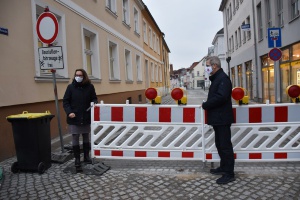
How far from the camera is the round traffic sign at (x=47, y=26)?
18.2 feet

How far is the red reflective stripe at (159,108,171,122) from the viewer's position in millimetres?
5027

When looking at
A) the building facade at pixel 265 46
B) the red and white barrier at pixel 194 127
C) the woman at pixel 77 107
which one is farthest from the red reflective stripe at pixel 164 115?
the building facade at pixel 265 46

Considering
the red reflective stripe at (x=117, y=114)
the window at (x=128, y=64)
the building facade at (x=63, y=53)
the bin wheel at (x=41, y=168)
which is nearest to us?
the bin wheel at (x=41, y=168)

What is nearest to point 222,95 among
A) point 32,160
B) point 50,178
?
point 50,178

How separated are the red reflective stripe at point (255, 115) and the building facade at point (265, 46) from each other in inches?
186

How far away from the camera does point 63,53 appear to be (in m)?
8.91

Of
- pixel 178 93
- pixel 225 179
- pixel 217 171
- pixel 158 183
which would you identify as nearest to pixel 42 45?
pixel 178 93

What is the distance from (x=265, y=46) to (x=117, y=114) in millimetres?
13372

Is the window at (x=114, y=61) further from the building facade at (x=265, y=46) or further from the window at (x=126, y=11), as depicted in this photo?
the building facade at (x=265, y=46)

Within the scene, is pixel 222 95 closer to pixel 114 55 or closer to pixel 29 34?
pixel 29 34

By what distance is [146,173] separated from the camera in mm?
4902

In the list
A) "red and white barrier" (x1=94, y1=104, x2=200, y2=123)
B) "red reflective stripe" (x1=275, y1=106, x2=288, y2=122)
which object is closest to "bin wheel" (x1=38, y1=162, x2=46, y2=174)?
"red and white barrier" (x1=94, y1=104, x2=200, y2=123)

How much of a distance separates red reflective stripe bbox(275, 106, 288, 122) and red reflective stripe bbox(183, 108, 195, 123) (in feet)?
4.56

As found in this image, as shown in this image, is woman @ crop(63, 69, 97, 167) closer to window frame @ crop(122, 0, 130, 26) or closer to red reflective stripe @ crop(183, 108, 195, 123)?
red reflective stripe @ crop(183, 108, 195, 123)
